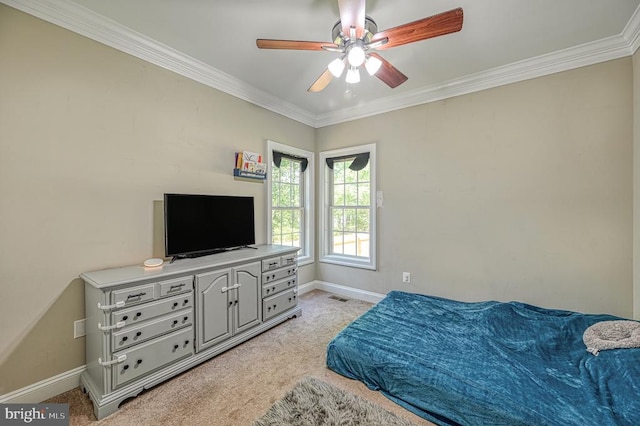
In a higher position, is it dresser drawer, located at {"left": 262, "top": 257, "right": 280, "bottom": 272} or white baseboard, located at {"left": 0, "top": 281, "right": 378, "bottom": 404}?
dresser drawer, located at {"left": 262, "top": 257, "right": 280, "bottom": 272}

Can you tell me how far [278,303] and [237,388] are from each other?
1.05 meters

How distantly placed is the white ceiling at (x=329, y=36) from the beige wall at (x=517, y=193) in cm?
22

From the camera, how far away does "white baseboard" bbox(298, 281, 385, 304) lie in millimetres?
3684

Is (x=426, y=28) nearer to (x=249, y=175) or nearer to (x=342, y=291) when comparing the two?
(x=249, y=175)

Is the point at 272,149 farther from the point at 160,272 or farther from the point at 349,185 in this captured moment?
the point at 160,272

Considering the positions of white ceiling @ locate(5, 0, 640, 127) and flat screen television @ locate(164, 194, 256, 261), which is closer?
white ceiling @ locate(5, 0, 640, 127)

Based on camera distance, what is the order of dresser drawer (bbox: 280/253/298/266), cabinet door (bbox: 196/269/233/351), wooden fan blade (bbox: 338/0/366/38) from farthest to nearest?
dresser drawer (bbox: 280/253/298/266), cabinet door (bbox: 196/269/233/351), wooden fan blade (bbox: 338/0/366/38)

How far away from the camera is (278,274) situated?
2928 mm

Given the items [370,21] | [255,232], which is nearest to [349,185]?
[255,232]

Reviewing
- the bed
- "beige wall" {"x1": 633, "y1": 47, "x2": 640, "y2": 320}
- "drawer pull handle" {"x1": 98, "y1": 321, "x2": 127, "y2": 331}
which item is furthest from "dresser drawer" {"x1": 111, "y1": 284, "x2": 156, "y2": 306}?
"beige wall" {"x1": 633, "y1": 47, "x2": 640, "y2": 320}

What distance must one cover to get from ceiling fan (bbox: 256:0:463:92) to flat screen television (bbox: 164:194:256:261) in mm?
1550

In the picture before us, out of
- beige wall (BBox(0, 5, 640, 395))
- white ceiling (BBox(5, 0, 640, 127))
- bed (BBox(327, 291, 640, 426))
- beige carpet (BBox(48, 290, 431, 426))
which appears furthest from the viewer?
white ceiling (BBox(5, 0, 640, 127))

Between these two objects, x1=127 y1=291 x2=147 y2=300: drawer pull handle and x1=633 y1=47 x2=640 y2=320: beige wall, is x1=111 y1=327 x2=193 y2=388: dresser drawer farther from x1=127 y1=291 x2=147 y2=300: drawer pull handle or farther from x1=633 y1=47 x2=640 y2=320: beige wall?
x1=633 y1=47 x2=640 y2=320: beige wall

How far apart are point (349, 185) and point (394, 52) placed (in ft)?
6.39
